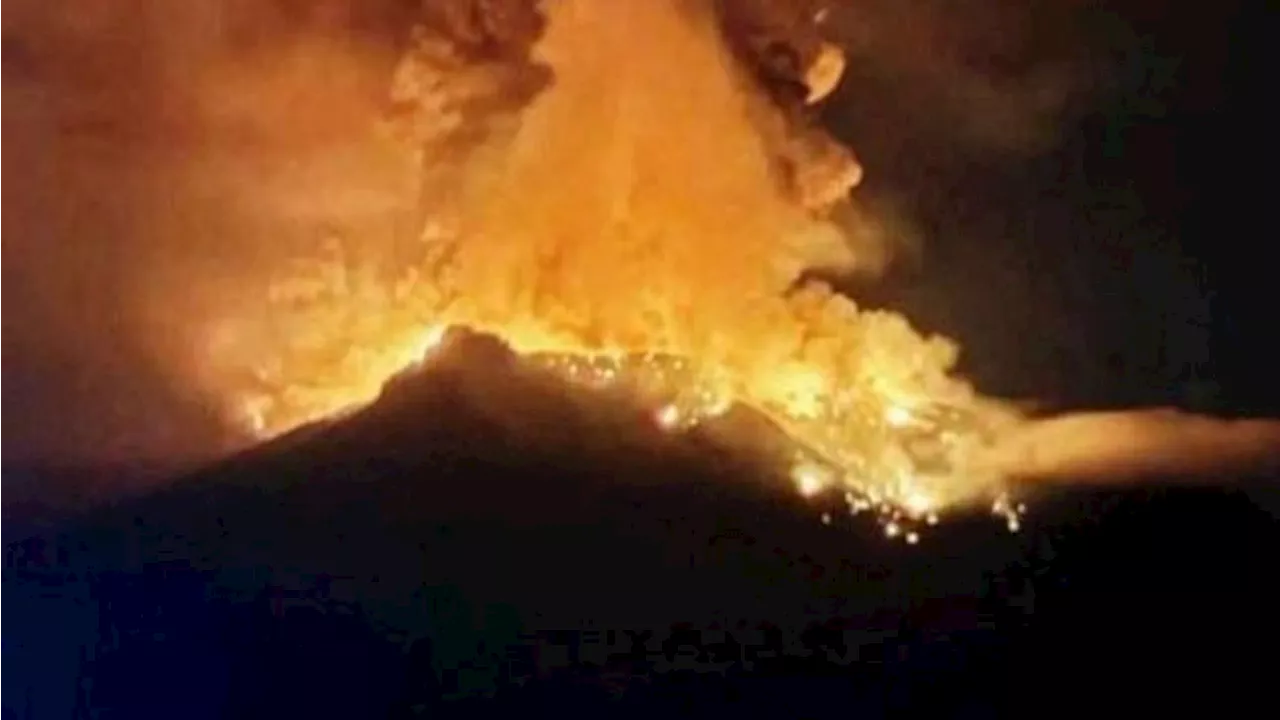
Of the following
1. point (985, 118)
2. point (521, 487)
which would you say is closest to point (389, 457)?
point (521, 487)

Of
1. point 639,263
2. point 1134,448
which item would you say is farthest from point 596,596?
point 1134,448

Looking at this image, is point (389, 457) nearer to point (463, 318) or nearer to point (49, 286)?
point (463, 318)

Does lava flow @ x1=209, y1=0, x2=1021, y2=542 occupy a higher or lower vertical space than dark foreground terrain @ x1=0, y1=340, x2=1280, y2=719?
higher

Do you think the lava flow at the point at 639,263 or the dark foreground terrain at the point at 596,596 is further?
the lava flow at the point at 639,263

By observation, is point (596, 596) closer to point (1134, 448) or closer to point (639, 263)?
point (639, 263)

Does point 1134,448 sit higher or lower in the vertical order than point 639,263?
lower
